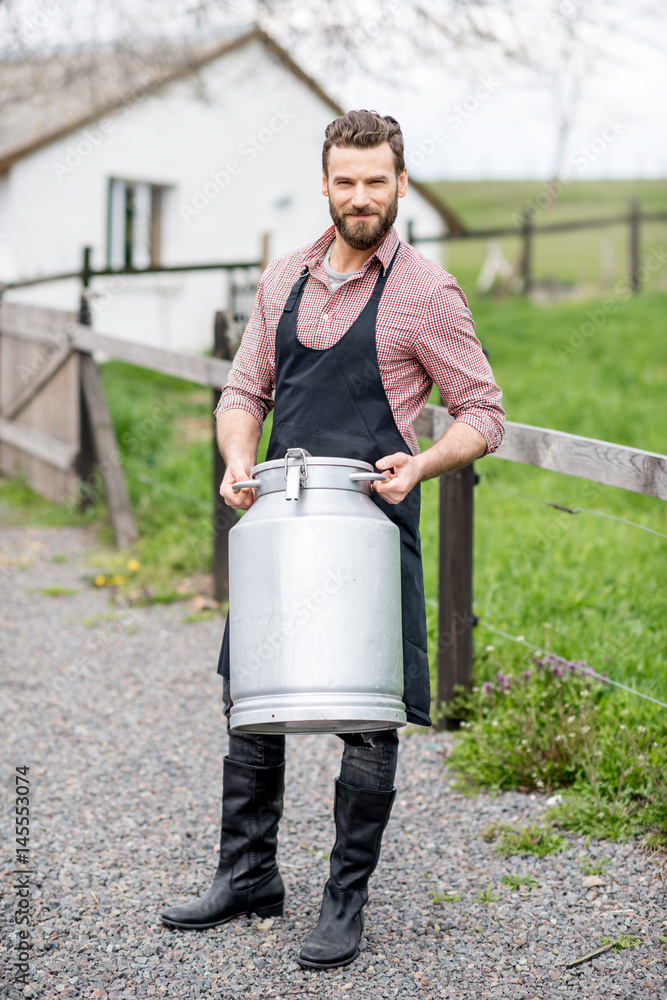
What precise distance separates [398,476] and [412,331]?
0.33 metres

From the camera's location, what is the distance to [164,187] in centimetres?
1362

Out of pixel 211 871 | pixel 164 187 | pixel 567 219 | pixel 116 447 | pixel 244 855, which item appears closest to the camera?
pixel 244 855

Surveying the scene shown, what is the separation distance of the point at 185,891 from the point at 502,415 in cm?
143

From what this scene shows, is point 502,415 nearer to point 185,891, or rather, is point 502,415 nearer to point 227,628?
point 227,628

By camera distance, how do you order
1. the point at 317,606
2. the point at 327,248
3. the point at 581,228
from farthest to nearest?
the point at 581,228
the point at 327,248
the point at 317,606

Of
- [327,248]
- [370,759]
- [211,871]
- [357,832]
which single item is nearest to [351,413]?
[327,248]

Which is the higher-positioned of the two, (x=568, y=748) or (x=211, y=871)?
(x=568, y=748)

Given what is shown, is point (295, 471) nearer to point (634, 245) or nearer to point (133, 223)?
point (133, 223)

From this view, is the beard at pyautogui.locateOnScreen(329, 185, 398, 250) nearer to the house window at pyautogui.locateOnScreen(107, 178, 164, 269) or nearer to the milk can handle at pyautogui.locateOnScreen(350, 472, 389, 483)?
the milk can handle at pyautogui.locateOnScreen(350, 472, 389, 483)

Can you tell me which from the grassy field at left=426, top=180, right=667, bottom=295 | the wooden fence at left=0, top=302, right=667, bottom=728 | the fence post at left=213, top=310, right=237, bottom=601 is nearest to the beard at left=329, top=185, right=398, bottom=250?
the wooden fence at left=0, top=302, right=667, bottom=728

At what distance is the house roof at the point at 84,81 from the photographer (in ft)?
27.8

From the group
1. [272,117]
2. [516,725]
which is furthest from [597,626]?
[272,117]

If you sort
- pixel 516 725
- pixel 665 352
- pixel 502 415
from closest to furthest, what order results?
pixel 502 415
pixel 516 725
pixel 665 352

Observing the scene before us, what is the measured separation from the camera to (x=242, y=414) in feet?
7.74
